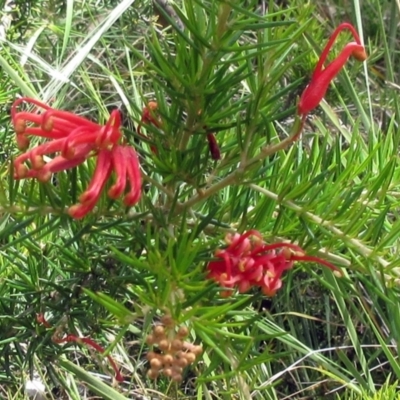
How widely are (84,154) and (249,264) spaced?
116mm

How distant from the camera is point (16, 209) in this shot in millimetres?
467

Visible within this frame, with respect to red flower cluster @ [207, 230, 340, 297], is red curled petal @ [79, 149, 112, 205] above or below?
above

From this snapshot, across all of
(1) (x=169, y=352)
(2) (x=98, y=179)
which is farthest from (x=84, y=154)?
(1) (x=169, y=352)

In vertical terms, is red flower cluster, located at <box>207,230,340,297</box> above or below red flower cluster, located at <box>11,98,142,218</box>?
below

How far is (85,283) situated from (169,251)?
0.18 meters

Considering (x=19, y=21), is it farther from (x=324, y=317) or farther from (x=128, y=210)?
(x=324, y=317)

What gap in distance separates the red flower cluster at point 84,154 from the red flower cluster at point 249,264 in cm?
7

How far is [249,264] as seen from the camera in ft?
1.38

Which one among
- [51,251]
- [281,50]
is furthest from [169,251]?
[51,251]

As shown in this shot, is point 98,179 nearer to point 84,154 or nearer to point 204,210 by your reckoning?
point 84,154

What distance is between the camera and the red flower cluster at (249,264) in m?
0.42

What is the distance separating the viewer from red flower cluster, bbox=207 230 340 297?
0.42m

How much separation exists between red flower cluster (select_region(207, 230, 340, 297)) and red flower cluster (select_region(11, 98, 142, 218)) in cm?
7

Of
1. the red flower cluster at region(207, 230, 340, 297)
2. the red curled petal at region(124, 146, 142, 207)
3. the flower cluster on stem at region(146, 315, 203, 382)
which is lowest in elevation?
the flower cluster on stem at region(146, 315, 203, 382)
